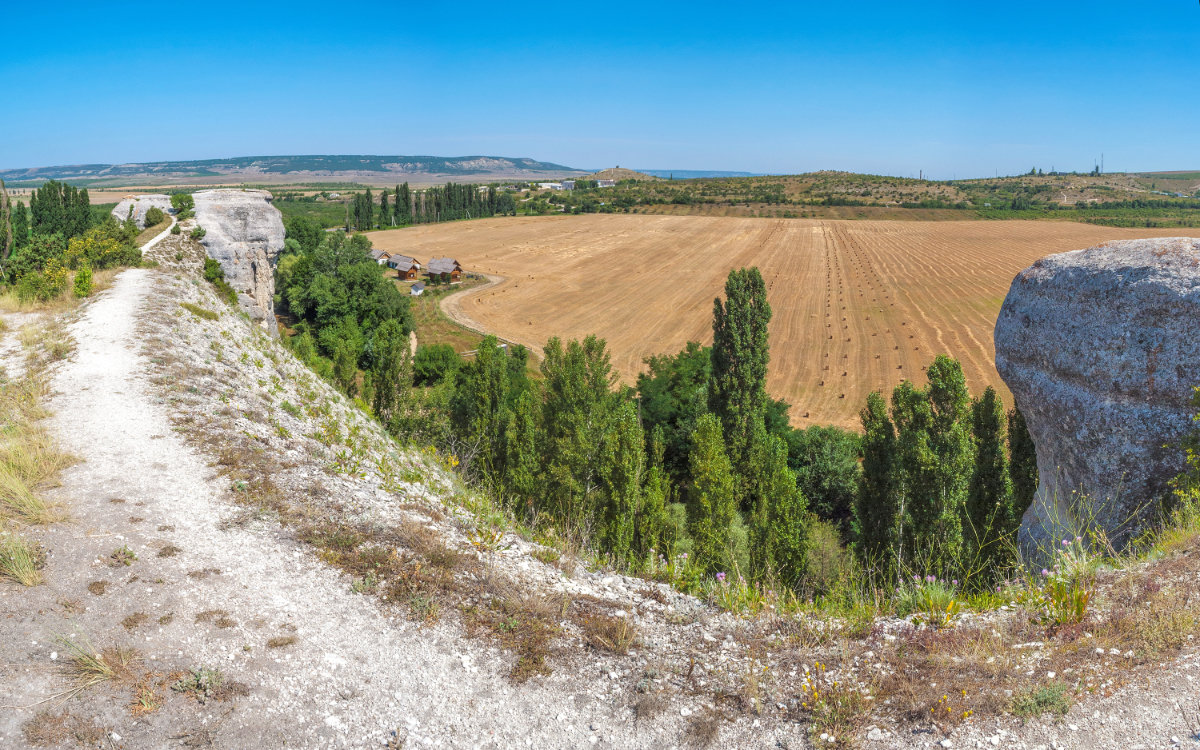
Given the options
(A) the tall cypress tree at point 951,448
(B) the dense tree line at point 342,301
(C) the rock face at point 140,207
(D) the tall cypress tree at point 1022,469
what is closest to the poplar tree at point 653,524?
(A) the tall cypress tree at point 951,448

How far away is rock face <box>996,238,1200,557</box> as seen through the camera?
10.6 metres

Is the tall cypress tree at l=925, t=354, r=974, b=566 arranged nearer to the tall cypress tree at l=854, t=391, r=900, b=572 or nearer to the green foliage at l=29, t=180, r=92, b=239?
the tall cypress tree at l=854, t=391, r=900, b=572

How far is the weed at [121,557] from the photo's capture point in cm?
793

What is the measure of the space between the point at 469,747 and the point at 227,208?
34.7m

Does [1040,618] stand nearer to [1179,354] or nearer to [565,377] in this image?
[1179,354]

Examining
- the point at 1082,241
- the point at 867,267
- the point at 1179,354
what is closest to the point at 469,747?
the point at 1179,354

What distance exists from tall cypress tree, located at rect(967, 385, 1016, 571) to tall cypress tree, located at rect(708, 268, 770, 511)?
40.5 ft

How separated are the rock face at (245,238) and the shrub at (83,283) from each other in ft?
26.3

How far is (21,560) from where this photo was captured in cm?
751

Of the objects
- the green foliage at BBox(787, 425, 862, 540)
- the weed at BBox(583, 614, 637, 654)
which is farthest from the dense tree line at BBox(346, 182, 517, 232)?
the weed at BBox(583, 614, 637, 654)

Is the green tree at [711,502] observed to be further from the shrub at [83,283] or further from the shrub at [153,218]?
the shrub at [153,218]

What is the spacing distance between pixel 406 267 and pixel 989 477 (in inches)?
3284

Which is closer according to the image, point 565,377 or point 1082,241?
point 565,377

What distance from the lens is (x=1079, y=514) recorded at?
11.2m
